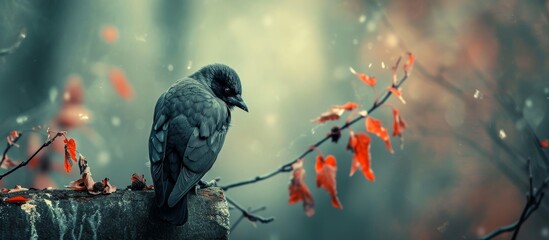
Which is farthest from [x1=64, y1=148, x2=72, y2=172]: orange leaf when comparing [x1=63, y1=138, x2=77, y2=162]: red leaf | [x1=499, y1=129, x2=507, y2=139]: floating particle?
[x1=499, y1=129, x2=507, y2=139]: floating particle

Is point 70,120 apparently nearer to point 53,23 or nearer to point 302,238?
point 53,23

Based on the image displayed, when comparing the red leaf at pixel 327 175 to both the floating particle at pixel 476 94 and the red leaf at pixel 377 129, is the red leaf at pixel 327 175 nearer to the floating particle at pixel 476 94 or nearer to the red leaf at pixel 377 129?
the red leaf at pixel 377 129

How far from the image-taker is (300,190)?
333cm

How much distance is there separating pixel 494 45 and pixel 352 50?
2.88m

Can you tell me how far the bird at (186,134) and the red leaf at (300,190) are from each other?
562mm

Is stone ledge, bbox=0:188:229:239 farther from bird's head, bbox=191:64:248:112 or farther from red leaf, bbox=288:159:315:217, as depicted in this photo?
bird's head, bbox=191:64:248:112

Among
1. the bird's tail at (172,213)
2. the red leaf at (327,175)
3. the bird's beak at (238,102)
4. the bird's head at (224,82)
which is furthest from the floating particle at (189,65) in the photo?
the bird's tail at (172,213)

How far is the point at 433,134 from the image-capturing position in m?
11.1

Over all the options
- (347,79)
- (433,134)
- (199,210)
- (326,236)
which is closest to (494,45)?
(433,134)

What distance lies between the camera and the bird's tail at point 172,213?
3.05 metres

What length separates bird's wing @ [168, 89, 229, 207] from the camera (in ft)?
10.7

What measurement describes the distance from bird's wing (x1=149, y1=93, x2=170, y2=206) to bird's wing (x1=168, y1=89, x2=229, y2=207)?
8 centimetres

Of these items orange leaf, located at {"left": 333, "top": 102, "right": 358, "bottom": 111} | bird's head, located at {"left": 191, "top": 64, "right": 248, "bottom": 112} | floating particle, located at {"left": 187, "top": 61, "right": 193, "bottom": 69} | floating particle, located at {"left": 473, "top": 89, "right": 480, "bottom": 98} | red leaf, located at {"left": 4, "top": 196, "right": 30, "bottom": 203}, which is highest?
floating particle, located at {"left": 187, "top": 61, "right": 193, "bottom": 69}

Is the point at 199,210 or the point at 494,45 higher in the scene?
the point at 494,45
